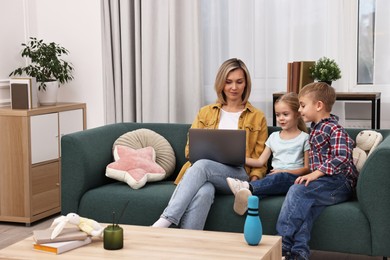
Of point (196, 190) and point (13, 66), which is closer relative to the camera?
point (196, 190)

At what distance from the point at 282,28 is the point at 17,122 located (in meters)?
1.88

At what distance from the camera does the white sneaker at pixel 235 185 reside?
332cm

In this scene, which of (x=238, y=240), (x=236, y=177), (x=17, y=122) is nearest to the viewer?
(x=238, y=240)

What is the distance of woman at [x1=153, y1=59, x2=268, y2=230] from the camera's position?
3260 millimetres

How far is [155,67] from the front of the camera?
4855mm

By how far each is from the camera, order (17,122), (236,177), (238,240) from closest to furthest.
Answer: (238,240) < (236,177) < (17,122)

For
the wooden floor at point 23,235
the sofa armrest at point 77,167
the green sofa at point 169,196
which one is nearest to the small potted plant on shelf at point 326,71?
the green sofa at point 169,196

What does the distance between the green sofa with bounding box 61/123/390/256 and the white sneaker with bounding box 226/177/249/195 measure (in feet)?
0.26

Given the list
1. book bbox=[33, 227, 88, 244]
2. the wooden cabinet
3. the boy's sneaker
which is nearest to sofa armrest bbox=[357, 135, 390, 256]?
the boy's sneaker

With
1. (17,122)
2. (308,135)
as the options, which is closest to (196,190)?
(308,135)

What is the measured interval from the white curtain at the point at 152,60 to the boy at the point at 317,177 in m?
1.47

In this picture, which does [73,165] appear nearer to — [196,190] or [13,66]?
[196,190]

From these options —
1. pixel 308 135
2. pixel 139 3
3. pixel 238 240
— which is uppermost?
pixel 139 3

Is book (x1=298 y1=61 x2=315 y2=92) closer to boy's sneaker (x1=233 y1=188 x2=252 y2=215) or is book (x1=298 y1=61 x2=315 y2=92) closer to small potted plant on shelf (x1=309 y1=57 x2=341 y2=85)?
small potted plant on shelf (x1=309 y1=57 x2=341 y2=85)
